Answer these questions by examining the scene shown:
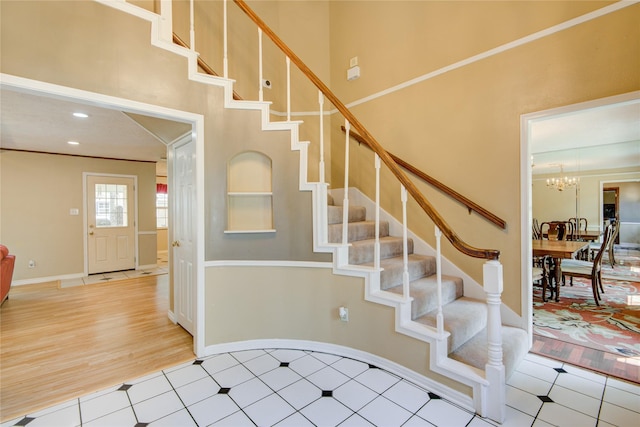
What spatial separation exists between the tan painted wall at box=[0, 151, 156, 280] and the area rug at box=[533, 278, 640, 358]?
7793 millimetres

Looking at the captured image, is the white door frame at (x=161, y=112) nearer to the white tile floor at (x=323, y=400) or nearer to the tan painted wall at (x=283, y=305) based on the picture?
the tan painted wall at (x=283, y=305)

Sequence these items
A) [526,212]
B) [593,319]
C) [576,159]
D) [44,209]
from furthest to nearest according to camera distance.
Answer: [576,159] → [44,209] → [593,319] → [526,212]

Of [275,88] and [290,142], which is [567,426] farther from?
[275,88]

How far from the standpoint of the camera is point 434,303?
2525 millimetres

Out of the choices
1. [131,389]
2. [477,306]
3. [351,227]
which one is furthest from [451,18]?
[131,389]

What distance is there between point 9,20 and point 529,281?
4302 millimetres

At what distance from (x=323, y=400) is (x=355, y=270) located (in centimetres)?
97

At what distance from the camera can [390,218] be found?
3549 mm

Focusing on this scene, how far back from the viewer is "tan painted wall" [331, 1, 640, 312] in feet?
7.32

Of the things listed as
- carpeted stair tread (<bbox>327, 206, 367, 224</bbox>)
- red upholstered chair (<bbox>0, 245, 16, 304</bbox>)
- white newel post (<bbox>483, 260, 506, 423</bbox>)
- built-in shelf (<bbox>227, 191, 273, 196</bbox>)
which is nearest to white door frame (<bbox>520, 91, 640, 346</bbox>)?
white newel post (<bbox>483, 260, 506, 423</bbox>)

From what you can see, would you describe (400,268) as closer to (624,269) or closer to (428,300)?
(428,300)

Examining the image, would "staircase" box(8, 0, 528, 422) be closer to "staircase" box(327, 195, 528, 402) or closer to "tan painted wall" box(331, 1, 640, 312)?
"staircase" box(327, 195, 528, 402)

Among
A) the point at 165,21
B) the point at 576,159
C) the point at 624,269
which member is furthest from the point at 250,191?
the point at 576,159

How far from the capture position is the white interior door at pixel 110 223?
598cm
